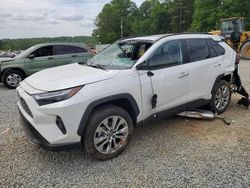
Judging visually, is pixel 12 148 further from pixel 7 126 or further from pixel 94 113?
pixel 94 113

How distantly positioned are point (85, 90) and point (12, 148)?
5.72ft

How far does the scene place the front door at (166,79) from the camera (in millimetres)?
3777

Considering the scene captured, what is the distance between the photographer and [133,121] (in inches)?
149

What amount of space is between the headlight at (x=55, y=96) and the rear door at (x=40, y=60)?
6649 mm

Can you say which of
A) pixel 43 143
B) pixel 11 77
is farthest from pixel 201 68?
pixel 11 77

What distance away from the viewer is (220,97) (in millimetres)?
5242

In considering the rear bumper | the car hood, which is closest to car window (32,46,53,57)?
the car hood

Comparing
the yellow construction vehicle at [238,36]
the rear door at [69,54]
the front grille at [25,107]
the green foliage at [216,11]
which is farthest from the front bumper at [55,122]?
the green foliage at [216,11]

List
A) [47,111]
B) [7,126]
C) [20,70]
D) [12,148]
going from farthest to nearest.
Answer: [20,70], [7,126], [12,148], [47,111]

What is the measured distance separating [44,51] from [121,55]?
6.11m

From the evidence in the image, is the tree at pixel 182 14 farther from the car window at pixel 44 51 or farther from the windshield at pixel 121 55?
the windshield at pixel 121 55

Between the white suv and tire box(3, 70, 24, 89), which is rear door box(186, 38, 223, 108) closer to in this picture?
the white suv

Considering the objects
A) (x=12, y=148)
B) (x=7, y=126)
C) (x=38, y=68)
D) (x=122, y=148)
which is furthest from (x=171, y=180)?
(x=38, y=68)

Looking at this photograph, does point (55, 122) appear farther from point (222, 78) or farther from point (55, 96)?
point (222, 78)
